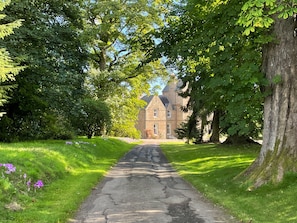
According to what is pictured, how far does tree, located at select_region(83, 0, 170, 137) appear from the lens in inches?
1147

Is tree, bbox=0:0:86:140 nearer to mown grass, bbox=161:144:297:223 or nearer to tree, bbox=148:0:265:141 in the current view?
tree, bbox=148:0:265:141

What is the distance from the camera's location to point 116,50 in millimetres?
36969

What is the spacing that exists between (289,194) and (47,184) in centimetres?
674

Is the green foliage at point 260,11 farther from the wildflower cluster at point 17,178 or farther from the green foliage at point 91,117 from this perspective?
the green foliage at point 91,117

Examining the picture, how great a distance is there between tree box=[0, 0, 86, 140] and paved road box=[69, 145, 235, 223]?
341 inches

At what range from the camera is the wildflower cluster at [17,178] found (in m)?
8.67

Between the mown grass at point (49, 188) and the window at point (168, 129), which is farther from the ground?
the window at point (168, 129)

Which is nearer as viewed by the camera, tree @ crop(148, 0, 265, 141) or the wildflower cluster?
the wildflower cluster

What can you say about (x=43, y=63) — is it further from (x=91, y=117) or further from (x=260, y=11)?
(x=260, y=11)

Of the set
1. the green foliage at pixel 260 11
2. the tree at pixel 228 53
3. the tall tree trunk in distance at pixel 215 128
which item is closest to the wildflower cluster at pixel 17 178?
→ the tree at pixel 228 53

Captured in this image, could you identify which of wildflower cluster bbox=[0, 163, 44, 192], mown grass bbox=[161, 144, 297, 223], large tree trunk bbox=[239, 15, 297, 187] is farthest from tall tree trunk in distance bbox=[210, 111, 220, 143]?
wildflower cluster bbox=[0, 163, 44, 192]

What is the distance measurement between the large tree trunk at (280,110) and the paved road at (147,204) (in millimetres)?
2153

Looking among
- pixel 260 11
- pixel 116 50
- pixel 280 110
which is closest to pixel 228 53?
pixel 280 110

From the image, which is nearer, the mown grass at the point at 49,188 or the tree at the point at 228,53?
the mown grass at the point at 49,188
